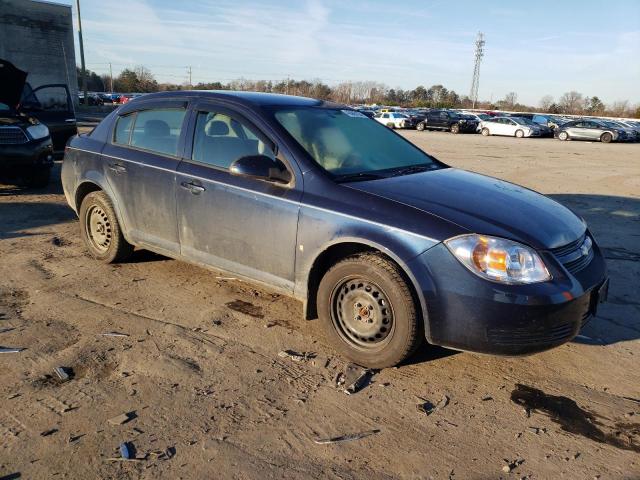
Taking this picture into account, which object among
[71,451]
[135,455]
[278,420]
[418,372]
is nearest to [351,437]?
[278,420]

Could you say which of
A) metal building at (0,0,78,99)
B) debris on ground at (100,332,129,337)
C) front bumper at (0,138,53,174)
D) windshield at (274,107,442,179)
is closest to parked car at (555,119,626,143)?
metal building at (0,0,78,99)

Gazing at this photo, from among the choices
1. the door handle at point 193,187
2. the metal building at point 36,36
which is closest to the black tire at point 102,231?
the door handle at point 193,187

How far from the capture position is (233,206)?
154 inches

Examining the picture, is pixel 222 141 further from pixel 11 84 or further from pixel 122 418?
pixel 11 84

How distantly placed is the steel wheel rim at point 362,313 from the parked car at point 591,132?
108 feet

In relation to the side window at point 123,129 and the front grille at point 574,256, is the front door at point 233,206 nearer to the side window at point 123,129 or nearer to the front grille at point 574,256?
the side window at point 123,129

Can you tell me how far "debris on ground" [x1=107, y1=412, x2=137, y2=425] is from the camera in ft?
9.01

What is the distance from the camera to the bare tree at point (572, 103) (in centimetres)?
9156

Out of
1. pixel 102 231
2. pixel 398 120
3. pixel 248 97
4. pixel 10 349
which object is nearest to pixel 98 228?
pixel 102 231

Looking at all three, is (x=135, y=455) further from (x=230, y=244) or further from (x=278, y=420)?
(x=230, y=244)

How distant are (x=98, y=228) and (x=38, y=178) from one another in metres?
4.41

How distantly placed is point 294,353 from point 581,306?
1835mm

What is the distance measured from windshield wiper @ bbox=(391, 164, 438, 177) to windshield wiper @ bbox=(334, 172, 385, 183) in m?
0.17

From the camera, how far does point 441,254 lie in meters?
3.05
